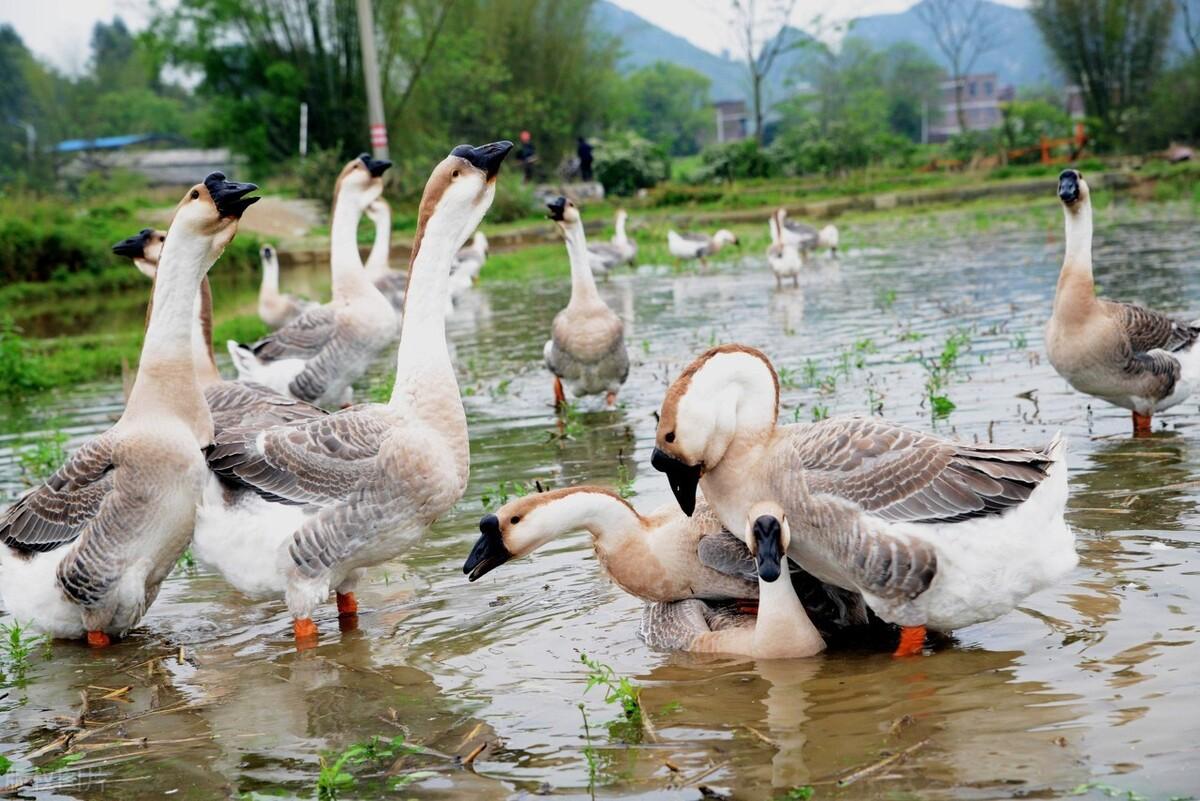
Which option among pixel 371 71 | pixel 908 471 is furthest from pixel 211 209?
pixel 371 71

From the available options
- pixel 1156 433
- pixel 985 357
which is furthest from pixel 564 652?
pixel 985 357

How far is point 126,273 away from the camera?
94.3 ft

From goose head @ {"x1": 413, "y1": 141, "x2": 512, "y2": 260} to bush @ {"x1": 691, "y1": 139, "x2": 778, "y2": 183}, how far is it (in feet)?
132

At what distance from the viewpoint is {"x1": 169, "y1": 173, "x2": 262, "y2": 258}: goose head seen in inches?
229

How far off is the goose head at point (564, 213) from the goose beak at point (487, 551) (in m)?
6.11

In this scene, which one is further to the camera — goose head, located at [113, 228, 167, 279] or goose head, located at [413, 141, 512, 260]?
goose head, located at [113, 228, 167, 279]

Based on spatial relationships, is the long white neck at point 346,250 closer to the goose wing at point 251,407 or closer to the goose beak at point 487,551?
the goose wing at point 251,407

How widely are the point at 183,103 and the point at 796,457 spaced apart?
131 metres

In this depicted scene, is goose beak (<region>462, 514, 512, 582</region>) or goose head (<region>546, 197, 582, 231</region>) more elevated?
goose head (<region>546, 197, 582, 231</region>)

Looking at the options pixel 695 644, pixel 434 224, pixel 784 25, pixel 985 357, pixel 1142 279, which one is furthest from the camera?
pixel 784 25

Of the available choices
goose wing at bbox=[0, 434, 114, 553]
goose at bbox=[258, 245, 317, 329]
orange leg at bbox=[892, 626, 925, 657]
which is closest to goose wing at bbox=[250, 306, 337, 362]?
goose at bbox=[258, 245, 317, 329]

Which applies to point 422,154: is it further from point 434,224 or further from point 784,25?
point 434,224

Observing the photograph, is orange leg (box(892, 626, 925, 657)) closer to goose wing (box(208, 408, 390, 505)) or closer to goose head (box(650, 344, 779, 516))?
goose head (box(650, 344, 779, 516))

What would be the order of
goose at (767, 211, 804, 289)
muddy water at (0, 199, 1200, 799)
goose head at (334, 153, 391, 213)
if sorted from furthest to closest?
1. goose at (767, 211, 804, 289)
2. goose head at (334, 153, 391, 213)
3. muddy water at (0, 199, 1200, 799)
